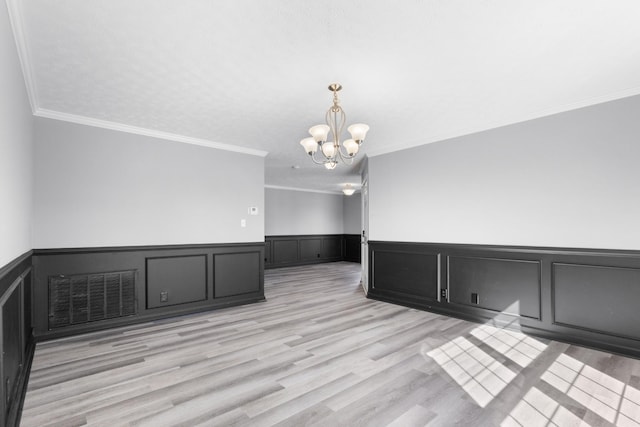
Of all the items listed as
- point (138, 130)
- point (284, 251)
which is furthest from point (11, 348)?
point (284, 251)

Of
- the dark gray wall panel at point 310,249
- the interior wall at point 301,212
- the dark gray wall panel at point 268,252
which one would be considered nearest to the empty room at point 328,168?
the dark gray wall panel at point 268,252

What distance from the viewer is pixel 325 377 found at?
101 inches

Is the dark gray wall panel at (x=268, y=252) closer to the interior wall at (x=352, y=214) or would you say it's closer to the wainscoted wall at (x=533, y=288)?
the interior wall at (x=352, y=214)

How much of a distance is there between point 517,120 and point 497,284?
199 centimetres

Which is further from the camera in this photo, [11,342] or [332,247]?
[332,247]

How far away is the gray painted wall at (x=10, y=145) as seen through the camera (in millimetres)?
1687

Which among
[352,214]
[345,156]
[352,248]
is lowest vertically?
[352,248]

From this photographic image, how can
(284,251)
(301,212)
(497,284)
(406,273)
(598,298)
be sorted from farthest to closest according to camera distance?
(301,212)
(284,251)
(406,273)
(497,284)
(598,298)

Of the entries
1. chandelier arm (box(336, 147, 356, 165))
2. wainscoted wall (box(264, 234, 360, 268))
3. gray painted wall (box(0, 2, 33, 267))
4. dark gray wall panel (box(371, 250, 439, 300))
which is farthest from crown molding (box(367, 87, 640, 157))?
wainscoted wall (box(264, 234, 360, 268))

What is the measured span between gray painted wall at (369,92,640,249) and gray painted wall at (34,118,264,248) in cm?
263

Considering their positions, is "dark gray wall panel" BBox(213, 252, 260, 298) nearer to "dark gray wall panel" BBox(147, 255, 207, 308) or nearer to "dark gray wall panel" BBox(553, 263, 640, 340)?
"dark gray wall panel" BBox(147, 255, 207, 308)

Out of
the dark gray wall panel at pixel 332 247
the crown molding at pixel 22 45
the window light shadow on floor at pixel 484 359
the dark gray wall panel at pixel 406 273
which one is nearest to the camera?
the crown molding at pixel 22 45

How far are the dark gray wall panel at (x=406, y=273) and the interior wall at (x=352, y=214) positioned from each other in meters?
5.58

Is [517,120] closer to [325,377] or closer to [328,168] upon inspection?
[328,168]
